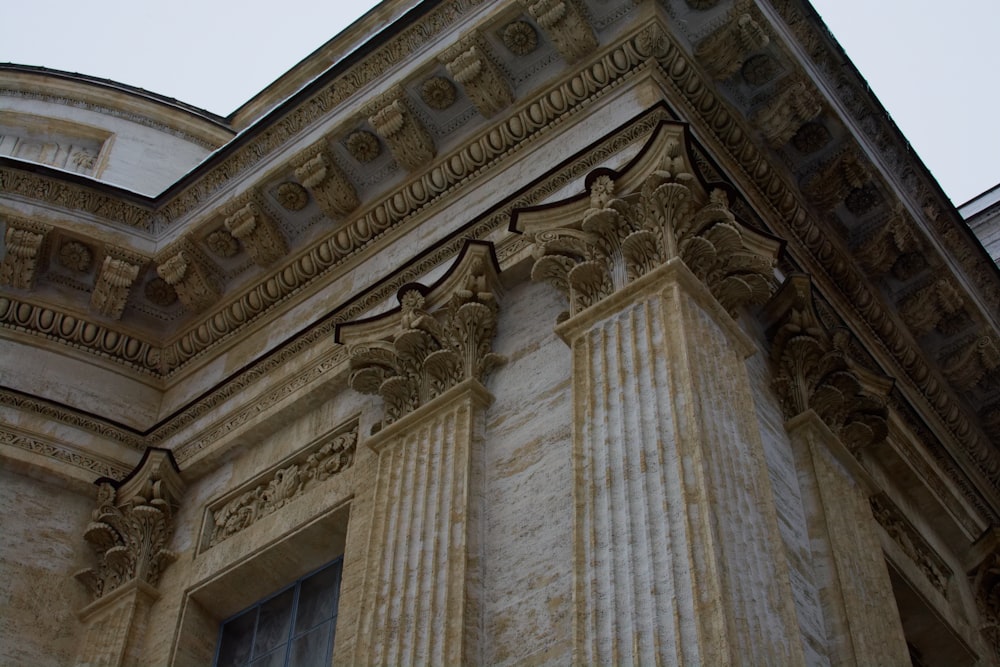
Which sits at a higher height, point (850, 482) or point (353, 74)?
point (353, 74)

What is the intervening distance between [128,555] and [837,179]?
624cm

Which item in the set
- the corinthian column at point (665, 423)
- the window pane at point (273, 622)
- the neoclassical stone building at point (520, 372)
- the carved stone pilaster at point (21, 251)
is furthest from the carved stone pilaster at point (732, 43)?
the carved stone pilaster at point (21, 251)

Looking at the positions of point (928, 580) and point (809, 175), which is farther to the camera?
point (809, 175)

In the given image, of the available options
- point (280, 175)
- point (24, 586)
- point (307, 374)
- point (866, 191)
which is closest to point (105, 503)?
point (24, 586)

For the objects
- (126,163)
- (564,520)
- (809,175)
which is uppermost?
(126,163)

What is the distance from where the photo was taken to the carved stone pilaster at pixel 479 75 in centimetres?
1061

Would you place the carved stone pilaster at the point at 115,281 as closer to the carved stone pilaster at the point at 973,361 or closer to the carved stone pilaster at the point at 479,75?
the carved stone pilaster at the point at 479,75

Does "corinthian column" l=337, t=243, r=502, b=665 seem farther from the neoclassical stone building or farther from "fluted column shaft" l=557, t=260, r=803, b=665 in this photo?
"fluted column shaft" l=557, t=260, r=803, b=665

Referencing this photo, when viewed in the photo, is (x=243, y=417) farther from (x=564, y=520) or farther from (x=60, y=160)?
(x=60, y=160)

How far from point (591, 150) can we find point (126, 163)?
7.71m

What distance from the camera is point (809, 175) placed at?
36.9ft

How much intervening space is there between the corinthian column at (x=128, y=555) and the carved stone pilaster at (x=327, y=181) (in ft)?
7.89

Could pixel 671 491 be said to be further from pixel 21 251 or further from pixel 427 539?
pixel 21 251

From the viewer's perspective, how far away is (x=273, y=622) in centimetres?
962
